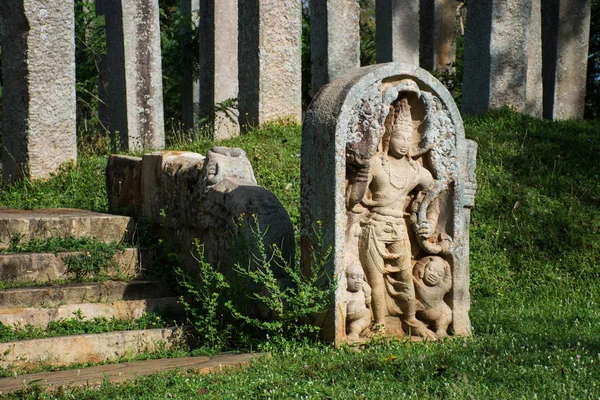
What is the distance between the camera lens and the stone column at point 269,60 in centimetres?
1135

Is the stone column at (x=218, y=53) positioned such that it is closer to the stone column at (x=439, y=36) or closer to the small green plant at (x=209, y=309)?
the stone column at (x=439, y=36)

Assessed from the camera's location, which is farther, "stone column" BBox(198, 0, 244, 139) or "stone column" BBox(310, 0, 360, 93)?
"stone column" BBox(198, 0, 244, 139)

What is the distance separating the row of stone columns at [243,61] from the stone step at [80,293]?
414 centimetres

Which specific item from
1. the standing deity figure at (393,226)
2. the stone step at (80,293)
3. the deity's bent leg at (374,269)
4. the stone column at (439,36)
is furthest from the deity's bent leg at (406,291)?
the stone column at (439,36)

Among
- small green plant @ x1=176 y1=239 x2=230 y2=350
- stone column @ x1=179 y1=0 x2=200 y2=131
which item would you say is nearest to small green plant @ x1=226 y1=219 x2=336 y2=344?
small green plant @ x1=176 y1=239 x2=230 y2=350

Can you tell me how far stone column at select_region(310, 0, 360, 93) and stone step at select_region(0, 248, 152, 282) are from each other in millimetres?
6793

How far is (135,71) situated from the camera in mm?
13023

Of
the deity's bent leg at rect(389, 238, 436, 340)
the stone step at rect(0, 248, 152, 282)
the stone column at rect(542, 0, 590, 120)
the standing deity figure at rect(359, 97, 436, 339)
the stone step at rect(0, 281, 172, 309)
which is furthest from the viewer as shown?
the stone column at rect(542, 0, 590, 120)

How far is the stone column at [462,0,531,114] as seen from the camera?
11.9 metres

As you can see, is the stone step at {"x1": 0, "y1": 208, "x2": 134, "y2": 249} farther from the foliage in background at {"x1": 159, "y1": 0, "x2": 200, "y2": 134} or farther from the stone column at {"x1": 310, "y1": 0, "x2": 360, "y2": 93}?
the foliage in background at {"x1": 159, "y1": 0, "x2": 200, "y2": 134}

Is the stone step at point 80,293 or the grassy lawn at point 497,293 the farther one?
the stone step at point 80,293

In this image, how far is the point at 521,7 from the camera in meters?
11.9

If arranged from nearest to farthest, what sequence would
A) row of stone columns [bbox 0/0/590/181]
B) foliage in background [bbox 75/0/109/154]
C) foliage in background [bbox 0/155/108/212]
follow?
foliage in background [bbox 0/155/108/212] → row of stone columns [bbox 0/0/590/181] → foliage in background [bbox 75/0/109/154]

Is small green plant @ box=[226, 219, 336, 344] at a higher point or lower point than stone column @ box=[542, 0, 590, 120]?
lower
